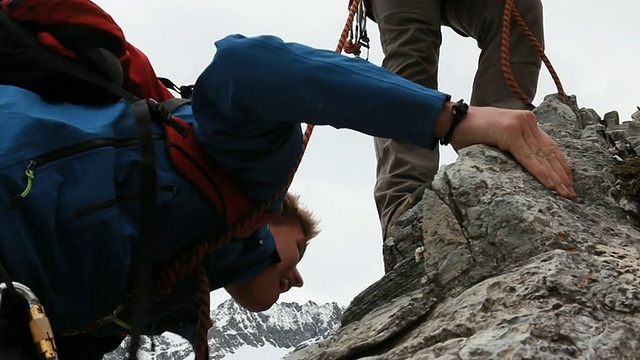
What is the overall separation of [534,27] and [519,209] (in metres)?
3.26

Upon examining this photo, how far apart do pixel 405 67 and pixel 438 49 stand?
0.47 metres

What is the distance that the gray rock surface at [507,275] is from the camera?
9.58ft

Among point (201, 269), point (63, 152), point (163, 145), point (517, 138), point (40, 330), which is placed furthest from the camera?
point (201, 269)

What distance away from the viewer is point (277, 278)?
447 centimetres

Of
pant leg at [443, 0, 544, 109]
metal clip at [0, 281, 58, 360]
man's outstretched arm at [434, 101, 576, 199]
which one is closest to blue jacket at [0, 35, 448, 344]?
man's outstretched arm at [434, 101, 576, 199]

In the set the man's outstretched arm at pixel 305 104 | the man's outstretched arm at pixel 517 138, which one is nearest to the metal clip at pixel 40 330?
the man's outstretched arm at pixel 305 104

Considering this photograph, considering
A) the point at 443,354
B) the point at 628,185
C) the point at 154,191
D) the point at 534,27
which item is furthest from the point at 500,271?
the point at 534,27

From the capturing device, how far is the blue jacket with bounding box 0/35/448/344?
3.12 m

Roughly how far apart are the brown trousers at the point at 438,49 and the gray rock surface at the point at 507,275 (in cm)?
154

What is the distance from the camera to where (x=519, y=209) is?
3611 mm

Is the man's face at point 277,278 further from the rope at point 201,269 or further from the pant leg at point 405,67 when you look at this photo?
the pant leg at point 405,67

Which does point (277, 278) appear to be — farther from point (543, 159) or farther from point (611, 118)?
point (611, 118)

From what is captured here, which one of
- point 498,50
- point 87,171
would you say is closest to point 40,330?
point 87,171

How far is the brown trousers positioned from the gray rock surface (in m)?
1.54
